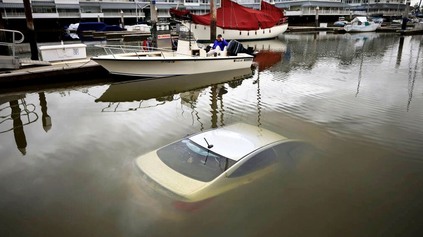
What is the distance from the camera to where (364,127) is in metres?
8.86

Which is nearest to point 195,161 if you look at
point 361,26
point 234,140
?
point 234,140

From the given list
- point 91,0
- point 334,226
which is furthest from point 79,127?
point 91,0

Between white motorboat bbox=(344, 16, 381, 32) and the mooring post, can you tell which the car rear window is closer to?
the mooring post

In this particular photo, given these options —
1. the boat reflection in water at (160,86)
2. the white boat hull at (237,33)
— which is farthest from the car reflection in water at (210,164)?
the white boat hull at (237,33)

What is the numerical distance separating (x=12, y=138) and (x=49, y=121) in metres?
1.49

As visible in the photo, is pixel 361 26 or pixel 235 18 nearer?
pixel 235 18

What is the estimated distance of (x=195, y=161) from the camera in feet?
17.9

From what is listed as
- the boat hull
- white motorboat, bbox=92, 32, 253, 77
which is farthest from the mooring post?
the boat hull

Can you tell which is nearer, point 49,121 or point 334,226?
point 334,226

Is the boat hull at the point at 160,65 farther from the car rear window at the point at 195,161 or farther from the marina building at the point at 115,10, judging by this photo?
the marina building at the point at 115,10

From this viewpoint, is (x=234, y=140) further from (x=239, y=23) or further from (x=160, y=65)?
(x=239, y=23)

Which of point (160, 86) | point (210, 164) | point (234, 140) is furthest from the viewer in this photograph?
point (160, 86)

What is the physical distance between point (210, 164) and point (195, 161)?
31cm

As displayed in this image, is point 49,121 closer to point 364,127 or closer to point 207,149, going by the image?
point 207,149
